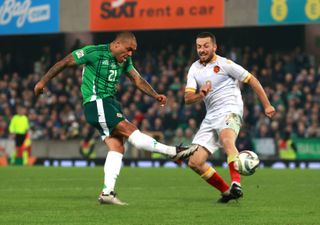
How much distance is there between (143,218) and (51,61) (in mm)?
25930

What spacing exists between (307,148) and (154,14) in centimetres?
775

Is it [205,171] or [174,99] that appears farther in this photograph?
[174,99]

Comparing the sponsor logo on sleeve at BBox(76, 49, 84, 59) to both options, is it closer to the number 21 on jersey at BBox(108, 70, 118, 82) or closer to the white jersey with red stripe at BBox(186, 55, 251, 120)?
the number 21 on jersey at BBox(108, 70, 118, 82)

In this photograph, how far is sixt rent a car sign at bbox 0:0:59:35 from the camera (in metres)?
31.2

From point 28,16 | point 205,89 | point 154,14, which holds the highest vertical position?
point 28,16

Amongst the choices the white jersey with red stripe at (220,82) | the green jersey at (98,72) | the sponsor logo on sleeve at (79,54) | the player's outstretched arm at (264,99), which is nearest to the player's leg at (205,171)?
the white jersey with red stripe at (220,82)

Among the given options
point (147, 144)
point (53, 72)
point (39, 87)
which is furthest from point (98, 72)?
point (147, 144)

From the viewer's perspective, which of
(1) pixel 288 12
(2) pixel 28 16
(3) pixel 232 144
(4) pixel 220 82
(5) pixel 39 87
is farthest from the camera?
(2) pixel 28 16

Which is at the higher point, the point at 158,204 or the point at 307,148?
the point at 158,204

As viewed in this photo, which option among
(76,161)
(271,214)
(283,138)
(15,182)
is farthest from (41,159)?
(271,214)

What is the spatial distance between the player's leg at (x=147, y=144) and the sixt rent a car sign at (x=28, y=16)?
21.4 metres

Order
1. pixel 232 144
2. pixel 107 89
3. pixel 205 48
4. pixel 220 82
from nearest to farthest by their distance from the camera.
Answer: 1. pixel 107 89
2. pixel 232 144
3. pixel 205 48
4. pixel 220 82

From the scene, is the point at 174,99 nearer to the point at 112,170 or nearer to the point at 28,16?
the point at 28,16

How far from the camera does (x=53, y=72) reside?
10.1 m
